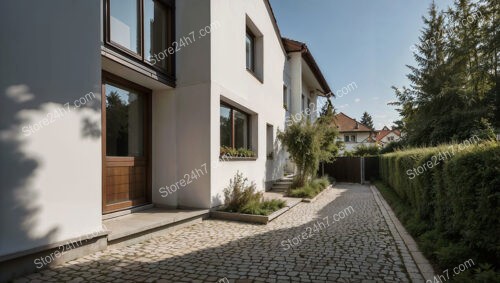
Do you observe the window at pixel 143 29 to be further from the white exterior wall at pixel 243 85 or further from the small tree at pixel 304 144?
the small tree at pixel 304 144

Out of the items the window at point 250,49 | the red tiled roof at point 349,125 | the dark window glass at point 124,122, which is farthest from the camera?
the red tiled roof at point 349,125

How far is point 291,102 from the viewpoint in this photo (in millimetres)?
17781

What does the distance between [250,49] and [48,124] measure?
8906 millimetres

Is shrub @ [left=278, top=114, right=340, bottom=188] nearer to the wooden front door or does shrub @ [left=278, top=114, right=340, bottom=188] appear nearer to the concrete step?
the concrete step

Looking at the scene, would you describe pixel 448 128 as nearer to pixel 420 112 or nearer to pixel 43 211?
pixel 420 112

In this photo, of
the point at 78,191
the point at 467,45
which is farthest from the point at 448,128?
the point at 78,191

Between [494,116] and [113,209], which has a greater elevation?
[494,116]

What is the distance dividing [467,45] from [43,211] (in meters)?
21.7

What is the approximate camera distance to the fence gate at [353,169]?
68.5 feet

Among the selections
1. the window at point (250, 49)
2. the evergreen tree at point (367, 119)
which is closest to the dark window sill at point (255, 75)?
the window at point (250, 49)

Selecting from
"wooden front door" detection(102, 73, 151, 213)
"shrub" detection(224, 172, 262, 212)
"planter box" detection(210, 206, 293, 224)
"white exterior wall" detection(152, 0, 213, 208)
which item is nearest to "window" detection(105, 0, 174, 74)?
"white exterior wall" detection(152, 0, 213, 208)

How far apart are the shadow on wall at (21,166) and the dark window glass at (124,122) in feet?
7.50

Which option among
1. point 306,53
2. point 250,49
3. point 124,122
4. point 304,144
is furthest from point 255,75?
point 306,53

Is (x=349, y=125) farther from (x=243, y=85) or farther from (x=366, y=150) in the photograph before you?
(x=243, y=85)
